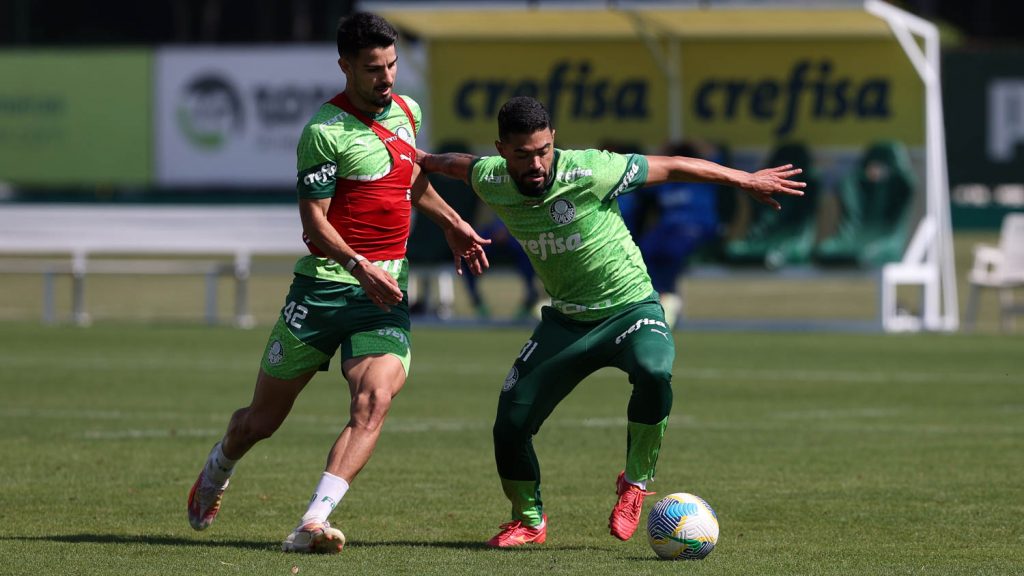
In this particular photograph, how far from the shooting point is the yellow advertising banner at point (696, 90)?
24484 mm

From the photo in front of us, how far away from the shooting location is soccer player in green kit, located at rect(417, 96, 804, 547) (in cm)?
806

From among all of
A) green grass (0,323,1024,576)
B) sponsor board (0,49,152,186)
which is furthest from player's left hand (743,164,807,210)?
sponsor board (0,49,152,186)

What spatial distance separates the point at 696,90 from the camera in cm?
2525

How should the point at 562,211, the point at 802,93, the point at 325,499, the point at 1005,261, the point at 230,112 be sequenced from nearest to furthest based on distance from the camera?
the point at 325,499 → the point at 562,211 → the point at 1005,261 → the point at 802,93 → the point at 230,112

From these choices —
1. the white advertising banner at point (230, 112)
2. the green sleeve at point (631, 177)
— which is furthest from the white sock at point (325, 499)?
the white advertising banner at point (230, 112)

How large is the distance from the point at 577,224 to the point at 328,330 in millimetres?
1175

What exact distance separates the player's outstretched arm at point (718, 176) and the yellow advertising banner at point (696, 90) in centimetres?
1672

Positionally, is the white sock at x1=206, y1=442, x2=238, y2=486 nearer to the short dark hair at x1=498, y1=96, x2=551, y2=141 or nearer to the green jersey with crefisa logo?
the green jersey with crefisa logo

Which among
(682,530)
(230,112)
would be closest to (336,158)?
(682,530)

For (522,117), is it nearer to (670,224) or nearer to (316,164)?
(316,164)

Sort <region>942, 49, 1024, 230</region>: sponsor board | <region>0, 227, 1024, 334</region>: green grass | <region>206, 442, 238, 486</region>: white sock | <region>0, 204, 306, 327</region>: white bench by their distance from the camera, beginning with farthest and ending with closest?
<region>942, 49, 1024, 230</region>: sponsor board
<region>0, 204, 306, 327</region>: white bench
<region>0, 227, 1024, 334</region>: green grass
<region>206, 442, 238, 486</region>: white sock

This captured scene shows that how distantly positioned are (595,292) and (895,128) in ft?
55.5

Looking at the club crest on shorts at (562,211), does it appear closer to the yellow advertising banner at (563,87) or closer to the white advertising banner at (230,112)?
the yellow advertising banner at (563,87)

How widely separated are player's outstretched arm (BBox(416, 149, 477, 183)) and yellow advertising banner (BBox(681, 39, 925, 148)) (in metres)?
16.8
